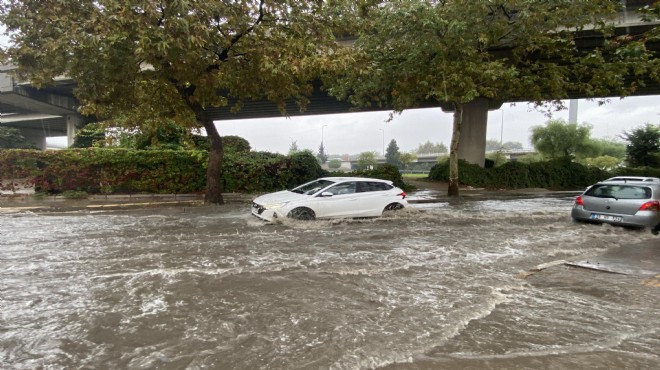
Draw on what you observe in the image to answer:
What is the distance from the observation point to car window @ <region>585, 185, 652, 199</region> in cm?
912

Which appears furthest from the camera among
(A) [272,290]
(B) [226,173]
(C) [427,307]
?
(B) [226,173]

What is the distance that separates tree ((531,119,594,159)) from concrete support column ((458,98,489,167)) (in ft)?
74.5

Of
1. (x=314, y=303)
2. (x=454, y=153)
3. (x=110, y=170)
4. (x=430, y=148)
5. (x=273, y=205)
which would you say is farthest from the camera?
(x=430, y=148)

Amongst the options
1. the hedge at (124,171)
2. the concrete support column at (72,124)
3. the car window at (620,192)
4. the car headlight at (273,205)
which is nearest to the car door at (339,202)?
the car headlight at (273,205)

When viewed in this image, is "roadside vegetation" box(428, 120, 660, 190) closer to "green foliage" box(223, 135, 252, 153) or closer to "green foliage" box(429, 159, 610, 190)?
"green foliage" box(429, 159, 610, 190)

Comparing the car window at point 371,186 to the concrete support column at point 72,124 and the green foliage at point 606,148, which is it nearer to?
the concrete support column at point 72,124

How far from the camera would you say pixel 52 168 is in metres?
15.4

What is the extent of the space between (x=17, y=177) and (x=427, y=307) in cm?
1724

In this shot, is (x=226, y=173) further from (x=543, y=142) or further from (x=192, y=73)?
(x=543, y=142)

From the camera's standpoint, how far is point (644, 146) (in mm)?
29188

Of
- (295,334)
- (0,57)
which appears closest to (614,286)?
(295,334)

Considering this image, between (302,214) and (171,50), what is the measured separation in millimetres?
5113

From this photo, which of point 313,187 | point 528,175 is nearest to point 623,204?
point 313,187

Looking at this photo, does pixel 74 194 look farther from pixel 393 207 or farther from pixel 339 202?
pixel 393 207
